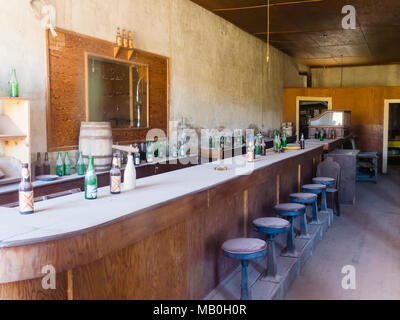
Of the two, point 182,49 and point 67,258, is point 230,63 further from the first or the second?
point 67,258

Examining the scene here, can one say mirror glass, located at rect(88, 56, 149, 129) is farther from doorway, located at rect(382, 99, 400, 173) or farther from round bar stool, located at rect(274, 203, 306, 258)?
doorway, located at rect(382, 99, 400, 173)

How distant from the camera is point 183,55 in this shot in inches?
272

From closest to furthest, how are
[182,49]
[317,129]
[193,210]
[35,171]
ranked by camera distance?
[193,210] → [35,171] → [182,49] → [317,129]

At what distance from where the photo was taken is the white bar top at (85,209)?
6.14 feet

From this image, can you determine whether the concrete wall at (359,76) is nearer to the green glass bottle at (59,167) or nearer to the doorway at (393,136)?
the doorway at (393,136)

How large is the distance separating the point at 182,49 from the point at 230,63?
2061 mm

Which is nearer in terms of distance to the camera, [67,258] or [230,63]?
[67,258]

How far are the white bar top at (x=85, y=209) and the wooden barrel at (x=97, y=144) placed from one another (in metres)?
1.21

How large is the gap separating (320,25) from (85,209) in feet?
24.7

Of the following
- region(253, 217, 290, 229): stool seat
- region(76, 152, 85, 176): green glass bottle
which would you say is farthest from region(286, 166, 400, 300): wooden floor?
region(76, 152, 85, 176): green glass bottle

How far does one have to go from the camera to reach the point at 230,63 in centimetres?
870

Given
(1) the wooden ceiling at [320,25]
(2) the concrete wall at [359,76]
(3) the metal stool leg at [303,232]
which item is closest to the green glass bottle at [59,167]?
(3) the metal stool leg at [303,232]

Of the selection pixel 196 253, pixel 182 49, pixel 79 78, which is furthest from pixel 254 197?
pixel 182 49

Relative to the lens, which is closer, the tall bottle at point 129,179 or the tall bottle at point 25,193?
the tall bottle at point 25,193
